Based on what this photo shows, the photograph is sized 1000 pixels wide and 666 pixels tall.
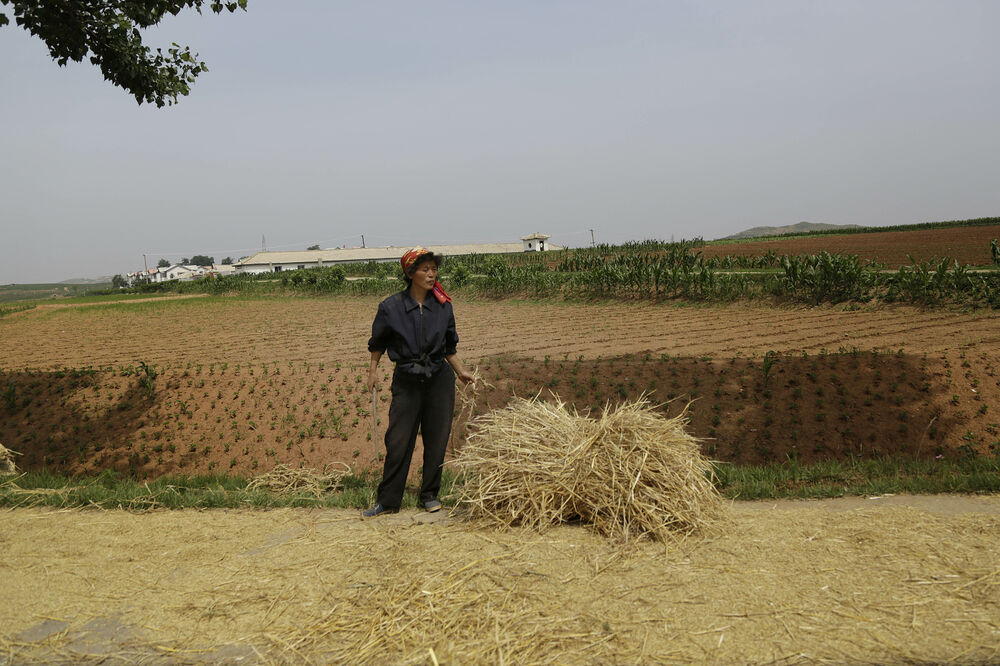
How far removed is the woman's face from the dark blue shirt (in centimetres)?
14

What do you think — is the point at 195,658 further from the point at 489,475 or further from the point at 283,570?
the point at 489,475

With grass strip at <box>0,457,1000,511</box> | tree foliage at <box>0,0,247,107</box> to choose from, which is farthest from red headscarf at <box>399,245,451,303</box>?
tree foliage at <box>0,0,247,107</box>

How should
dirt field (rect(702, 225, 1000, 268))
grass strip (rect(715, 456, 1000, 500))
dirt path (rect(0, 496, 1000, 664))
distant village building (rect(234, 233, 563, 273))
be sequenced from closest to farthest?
dirt path (rect(0, 496, 1000, 664))
grass strip (rect(715, 456, 1000, 500))
dirt field (rect(702, 225, 1000, 268))
distant village building (rect(234, 233, 563, 273))

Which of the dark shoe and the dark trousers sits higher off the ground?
the dark trousers

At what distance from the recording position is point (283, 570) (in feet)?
12.5

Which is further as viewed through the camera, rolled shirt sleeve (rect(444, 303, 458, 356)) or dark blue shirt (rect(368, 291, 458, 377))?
rolled shirt sleeve (rect(444, 303, 458, 356))

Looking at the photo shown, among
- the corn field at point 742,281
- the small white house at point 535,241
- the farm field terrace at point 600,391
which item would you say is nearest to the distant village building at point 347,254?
the small white house at point 535,241

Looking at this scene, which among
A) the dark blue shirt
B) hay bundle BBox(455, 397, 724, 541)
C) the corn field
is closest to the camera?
hay bundle BBox(455, 397, 724, 541)

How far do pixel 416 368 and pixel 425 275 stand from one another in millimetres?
681

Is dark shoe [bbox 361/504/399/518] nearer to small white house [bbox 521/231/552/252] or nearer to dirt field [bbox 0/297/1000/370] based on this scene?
dirt field [bbox 0/297/1000/370]

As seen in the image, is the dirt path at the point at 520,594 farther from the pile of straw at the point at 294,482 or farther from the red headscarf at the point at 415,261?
the red headscarf at the point at 415,261

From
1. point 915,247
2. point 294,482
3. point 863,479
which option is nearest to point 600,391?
point 863,479

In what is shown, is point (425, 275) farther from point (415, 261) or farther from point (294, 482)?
point (294, 482)

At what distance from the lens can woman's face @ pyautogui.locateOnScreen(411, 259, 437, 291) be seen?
15.7 ft
